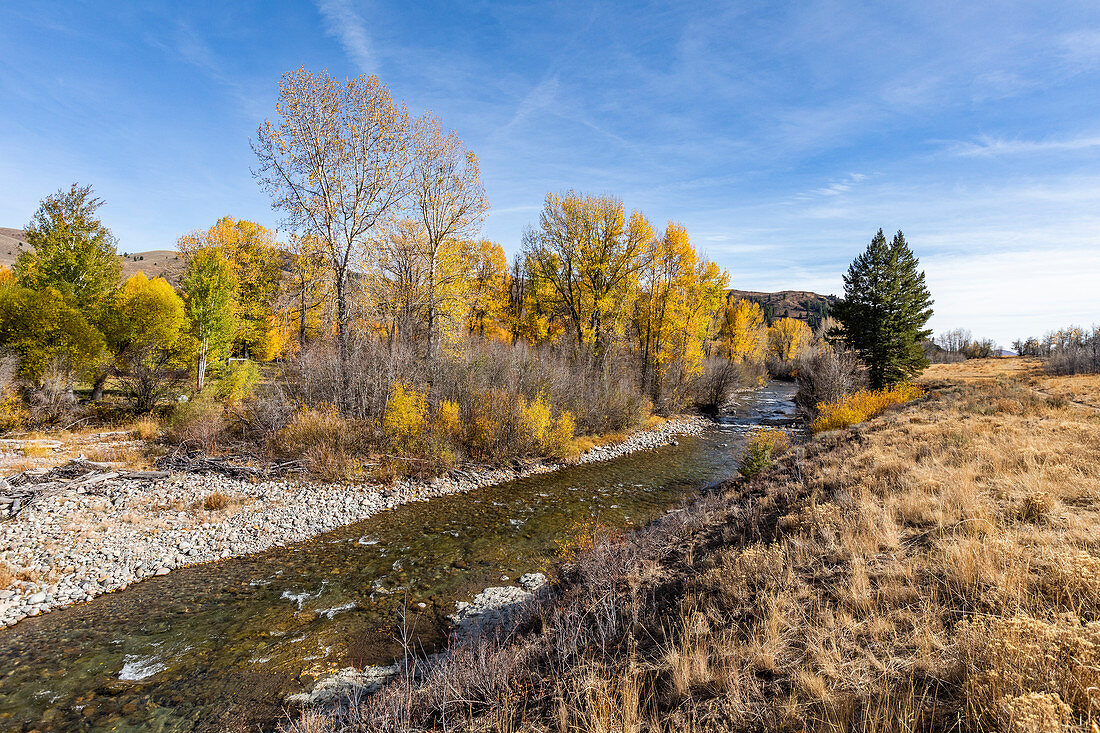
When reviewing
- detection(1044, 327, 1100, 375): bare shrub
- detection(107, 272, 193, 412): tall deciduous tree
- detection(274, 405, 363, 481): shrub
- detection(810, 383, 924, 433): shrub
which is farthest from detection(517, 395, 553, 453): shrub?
detection(1044, 327, 1100, 375): bare shrub

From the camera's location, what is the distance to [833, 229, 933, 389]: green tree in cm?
2645

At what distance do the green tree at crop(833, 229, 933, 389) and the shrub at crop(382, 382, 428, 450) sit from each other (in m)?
28.9

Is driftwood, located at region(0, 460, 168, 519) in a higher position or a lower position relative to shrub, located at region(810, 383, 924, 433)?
lower

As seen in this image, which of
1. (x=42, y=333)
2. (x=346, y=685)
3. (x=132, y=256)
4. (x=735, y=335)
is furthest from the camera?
(x=132, y=256)

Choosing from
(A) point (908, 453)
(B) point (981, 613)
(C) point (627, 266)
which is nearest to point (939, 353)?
(C) point (627, 266)

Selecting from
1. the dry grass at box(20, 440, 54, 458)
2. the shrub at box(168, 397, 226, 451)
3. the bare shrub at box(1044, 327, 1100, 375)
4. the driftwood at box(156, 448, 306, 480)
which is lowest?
the driftwood at box(156, 448, 306, 480)

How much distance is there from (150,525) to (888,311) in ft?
121

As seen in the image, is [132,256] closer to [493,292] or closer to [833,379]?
[493,292]

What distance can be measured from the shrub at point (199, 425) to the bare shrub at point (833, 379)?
90.7ft

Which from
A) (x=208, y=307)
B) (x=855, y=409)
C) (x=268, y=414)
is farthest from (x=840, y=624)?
(x=208, y=307)

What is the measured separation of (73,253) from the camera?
18.7 m

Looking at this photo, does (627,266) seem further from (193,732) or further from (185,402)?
(193,732)

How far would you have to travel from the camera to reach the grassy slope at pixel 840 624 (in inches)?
110

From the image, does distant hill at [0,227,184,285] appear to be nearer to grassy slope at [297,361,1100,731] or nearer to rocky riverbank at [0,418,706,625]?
rocky riverbank at [0,418,706,625]
